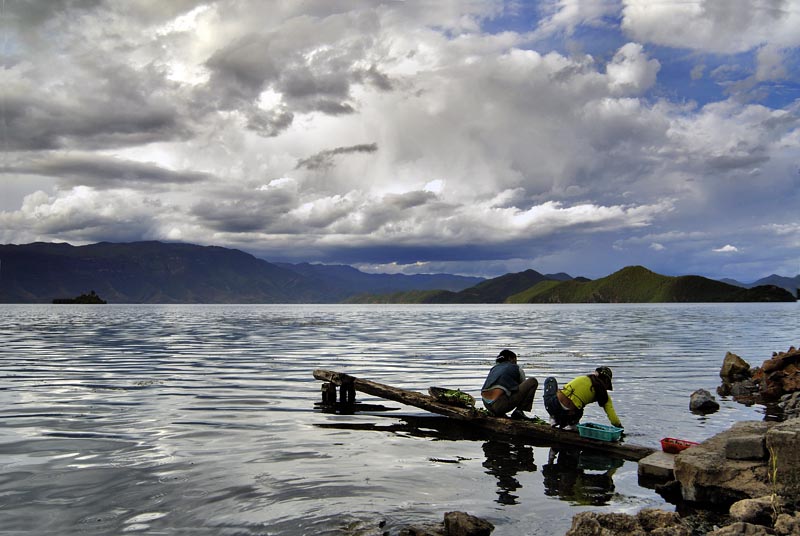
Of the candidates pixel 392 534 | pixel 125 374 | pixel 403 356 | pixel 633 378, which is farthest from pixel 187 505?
pixel 403 356

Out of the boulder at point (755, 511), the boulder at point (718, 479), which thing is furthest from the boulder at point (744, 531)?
the boulder at point (718, 479)

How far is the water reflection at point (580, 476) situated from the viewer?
533 inches

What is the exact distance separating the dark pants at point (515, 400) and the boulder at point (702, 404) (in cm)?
870

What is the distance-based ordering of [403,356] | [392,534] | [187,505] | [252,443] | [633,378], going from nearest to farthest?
[392,534] → [187,505] → [252,443] → [633,378] → [403,356]

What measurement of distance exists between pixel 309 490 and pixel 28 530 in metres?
5.37

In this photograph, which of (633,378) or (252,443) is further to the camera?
(633,378)

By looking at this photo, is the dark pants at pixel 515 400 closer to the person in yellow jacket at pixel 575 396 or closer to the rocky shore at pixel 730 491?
the person in yellow jacket at pixel 575 396

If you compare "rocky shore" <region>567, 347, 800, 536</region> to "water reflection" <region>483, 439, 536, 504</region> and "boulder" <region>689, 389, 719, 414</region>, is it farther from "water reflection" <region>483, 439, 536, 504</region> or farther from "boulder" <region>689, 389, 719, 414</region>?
"boulder" <region>689, 389, 719, 414</region>

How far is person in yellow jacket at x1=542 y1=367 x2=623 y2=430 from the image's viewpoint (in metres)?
17.9

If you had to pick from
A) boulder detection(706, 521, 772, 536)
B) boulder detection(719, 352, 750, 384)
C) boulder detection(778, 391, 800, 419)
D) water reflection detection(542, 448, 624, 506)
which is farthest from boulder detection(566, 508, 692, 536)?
boulder detection(719, 352, 750, 384)

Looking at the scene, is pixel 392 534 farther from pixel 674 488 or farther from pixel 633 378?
pixel 633 378

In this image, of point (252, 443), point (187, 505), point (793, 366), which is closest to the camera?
point (187, 505)

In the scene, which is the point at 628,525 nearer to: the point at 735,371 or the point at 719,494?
the point at 719,494

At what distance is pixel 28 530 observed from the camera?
11023mm
